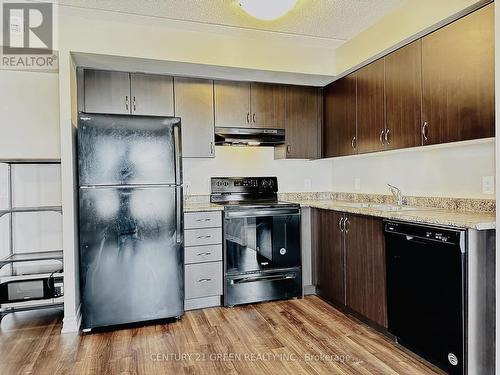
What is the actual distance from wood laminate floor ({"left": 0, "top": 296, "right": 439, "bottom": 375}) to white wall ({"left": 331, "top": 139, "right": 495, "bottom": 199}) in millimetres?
1227

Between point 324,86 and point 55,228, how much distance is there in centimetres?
306

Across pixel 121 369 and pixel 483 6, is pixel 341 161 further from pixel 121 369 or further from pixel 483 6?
pixel 121 369

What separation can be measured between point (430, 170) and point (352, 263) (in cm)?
99

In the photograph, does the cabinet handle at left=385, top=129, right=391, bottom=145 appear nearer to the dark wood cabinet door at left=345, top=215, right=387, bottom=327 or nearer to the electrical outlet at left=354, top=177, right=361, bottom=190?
the dark wood cabinet door at left=345, top=215, right=387, bottom=327

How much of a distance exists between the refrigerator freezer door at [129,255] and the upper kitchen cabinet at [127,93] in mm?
903

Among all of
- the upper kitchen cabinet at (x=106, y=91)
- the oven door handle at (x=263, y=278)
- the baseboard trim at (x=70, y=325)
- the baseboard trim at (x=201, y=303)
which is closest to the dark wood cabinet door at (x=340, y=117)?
the oven door handle at (x=263, y=278)

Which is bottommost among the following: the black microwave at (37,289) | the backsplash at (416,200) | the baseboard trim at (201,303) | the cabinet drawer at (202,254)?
the baseboard trim at (201,303)

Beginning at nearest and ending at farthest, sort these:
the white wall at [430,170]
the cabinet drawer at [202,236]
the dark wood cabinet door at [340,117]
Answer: the white wall at [430,170], the cabinet drawer at [202,236], the dark wood cabinet door at [340,117]

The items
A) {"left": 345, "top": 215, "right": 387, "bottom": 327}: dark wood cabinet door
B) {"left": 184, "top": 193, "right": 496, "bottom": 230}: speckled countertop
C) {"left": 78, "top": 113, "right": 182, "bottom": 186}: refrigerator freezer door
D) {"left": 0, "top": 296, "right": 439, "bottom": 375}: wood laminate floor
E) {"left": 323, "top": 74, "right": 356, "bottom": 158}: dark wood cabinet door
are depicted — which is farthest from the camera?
{"left": 323, "top": 74, "right": 356, "bottom": 158}: dark wood cabinet door

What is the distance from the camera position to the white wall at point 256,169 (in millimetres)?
3766

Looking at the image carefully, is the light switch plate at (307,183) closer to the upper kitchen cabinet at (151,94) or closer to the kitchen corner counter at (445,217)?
the kitchen corner counter at (445,217)

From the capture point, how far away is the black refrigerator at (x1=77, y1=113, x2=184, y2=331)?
8.92 feet

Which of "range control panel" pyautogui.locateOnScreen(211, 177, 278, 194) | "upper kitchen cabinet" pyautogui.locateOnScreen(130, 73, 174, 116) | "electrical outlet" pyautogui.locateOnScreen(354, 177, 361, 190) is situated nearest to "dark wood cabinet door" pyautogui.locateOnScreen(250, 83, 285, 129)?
"range control panel" pyautogui.locateOnScreen(211, 177, 278, 194)

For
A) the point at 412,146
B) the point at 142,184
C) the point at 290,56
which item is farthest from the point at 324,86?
the point at 142,184
